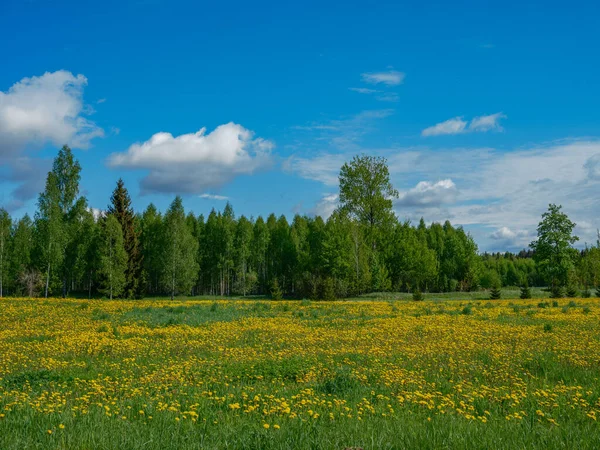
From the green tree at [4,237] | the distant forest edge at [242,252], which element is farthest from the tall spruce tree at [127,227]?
the green tree at [4,237]

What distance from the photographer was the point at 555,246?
67.9 meters

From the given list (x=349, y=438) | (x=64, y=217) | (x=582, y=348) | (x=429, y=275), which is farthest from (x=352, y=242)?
(x=349, y=438)

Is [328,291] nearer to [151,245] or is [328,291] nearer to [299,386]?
[299,386]

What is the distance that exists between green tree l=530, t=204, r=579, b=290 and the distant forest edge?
0.50ft

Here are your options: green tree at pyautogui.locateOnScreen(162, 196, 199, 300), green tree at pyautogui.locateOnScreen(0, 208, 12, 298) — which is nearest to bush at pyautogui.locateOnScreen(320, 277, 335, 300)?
green tree at pyautogui.locateOnScreen(162, 196, 199, 300)

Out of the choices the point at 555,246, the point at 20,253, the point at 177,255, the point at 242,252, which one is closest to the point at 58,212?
the point at 177,255

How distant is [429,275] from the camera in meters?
76.8

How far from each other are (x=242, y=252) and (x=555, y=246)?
5171cm

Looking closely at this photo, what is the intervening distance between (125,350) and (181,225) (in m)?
52.2

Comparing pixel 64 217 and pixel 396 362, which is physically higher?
pixel 64 217

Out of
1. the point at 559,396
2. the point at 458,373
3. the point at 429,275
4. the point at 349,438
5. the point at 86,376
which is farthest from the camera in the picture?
the point at 429,275

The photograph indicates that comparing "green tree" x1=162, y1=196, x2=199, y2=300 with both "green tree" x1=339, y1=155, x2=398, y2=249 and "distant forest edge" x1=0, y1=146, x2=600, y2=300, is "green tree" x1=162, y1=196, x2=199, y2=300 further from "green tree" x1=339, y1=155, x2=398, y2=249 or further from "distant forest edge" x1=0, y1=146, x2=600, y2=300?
"green tree" x1=339, y1=155, x2=398, y2=249

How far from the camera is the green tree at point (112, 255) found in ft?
163

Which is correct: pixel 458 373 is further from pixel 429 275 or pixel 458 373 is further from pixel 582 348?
pixel 429 275
